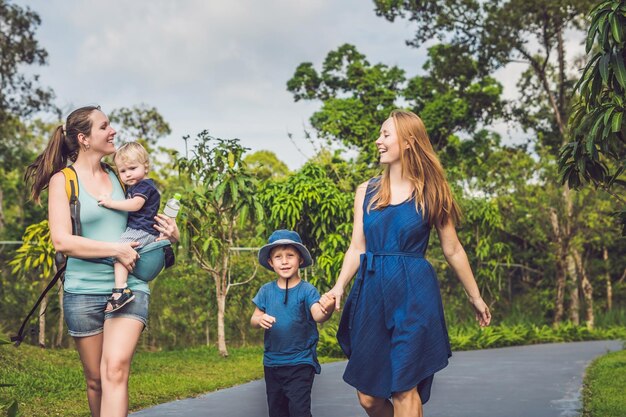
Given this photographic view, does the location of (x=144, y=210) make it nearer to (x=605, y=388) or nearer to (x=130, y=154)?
(x=130, y=154)

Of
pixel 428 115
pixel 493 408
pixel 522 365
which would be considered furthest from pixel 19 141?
pixel 493 408

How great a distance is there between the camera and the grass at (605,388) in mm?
7343

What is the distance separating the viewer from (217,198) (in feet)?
39.1

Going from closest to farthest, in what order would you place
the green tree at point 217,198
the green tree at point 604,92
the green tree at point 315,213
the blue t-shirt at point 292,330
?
the blue t-shirt at point 292,330 → the green tree at point 604,92 → the green tree at point 217,198 → the green tree at point 315,213

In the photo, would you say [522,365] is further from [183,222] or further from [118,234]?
[118,234]

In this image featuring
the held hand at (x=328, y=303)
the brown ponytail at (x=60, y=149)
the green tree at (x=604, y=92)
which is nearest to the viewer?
the brown ponytail at (x=60, y=149)

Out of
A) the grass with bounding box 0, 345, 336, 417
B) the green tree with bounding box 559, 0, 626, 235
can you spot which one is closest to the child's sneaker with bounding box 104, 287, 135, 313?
the grass with bounding box 0, 345, 336, 417

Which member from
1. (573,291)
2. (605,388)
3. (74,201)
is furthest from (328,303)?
(573,291)

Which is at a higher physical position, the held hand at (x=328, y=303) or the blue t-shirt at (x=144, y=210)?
the blue t-shirt at (x=144, y=210)

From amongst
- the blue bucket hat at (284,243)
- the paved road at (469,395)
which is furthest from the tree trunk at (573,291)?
the blue bucket hat at (284,243)

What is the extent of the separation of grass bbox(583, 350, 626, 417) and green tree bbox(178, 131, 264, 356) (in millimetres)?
4569

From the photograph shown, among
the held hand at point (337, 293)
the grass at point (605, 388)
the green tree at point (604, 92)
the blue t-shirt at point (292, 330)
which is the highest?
the green tree at point (604, 92)

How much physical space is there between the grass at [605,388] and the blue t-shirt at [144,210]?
4385 millimetres

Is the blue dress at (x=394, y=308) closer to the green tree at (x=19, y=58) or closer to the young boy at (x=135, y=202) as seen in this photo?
the young boy at (x=135, y=202)
